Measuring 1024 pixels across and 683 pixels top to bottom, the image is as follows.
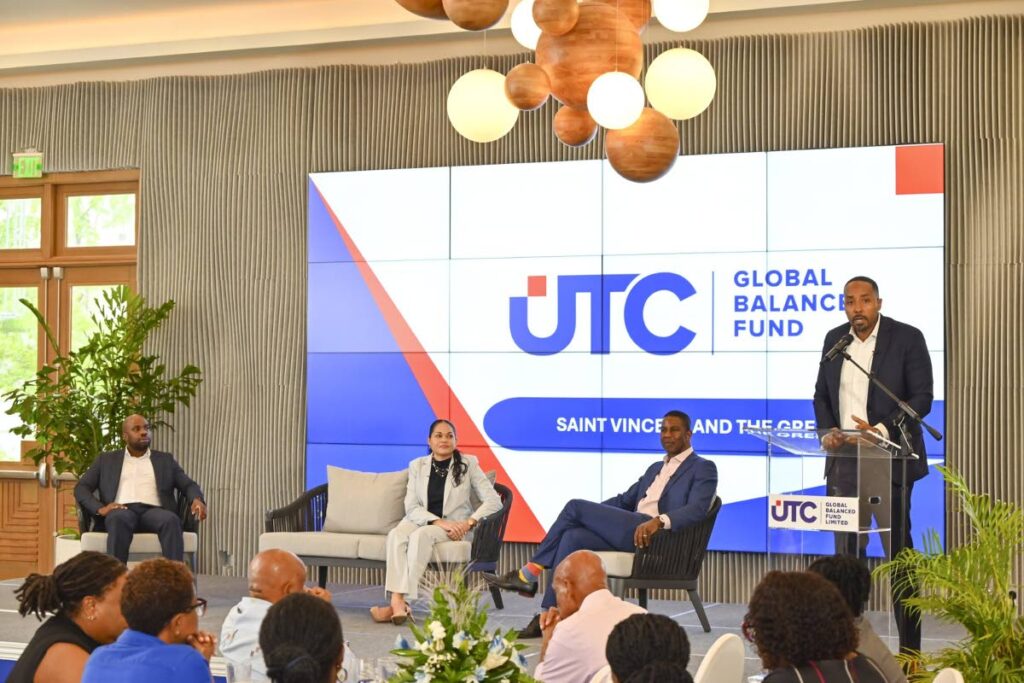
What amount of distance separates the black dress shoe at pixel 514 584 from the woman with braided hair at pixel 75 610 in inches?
168

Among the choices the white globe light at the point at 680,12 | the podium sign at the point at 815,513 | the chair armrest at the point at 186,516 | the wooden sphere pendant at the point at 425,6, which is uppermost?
the white globe light at the point at 680,12

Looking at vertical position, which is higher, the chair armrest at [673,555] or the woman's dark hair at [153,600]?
the woman's dark hair at [153,600]

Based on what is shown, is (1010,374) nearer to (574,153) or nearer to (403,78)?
(574,153)

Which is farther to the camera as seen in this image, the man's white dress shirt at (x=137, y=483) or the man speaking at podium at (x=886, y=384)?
the man's white dress shirt at (x=137, y=483)

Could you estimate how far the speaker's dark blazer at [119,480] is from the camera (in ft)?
29.6

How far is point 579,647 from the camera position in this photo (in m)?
4.23

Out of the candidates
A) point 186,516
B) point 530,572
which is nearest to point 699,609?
point 530,572

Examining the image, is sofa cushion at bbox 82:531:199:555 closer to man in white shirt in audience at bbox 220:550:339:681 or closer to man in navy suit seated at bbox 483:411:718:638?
man in navy suit seated at bbox 483:411:718:638

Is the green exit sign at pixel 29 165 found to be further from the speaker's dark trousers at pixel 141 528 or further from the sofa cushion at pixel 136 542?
→ the sofa cushion at pixel 136 542

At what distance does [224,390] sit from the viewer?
34.0 ft

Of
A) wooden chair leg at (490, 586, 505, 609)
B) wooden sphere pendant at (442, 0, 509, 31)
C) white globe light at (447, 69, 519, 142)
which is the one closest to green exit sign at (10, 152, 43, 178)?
wooden chair leg at (490, 586, 505, 609)

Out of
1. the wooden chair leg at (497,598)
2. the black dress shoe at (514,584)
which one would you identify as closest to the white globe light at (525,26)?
the black dress shoe at (514,584)

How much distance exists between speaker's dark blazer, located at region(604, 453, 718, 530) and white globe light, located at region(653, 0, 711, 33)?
3.39 meters

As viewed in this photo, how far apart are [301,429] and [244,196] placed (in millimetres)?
1881
